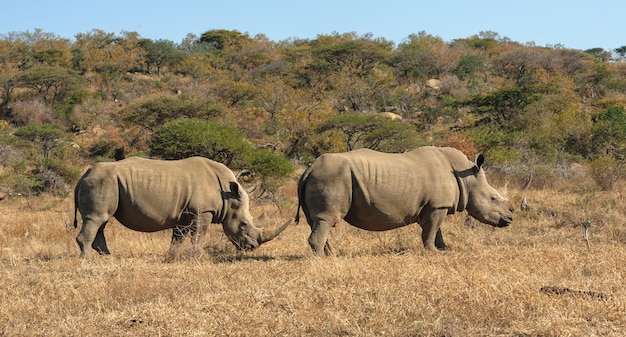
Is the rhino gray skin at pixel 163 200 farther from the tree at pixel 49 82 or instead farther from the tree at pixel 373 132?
the tree at pixel 49 82

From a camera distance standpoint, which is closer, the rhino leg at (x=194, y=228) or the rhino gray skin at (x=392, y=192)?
the rhino gray skin at (x=392, y=192)

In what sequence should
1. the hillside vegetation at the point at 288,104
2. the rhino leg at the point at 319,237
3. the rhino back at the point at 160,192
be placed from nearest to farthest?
the rhino leg at the point at 319,237, the rhino back at the point at 160,192, the hillside vegetation at the point at 288,104

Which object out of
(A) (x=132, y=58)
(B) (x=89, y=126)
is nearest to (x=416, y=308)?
(B) (x=89, y=126)

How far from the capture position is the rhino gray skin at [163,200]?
9.13m

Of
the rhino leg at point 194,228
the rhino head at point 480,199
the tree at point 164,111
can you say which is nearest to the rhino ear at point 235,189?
the rhino leg at point 194,228

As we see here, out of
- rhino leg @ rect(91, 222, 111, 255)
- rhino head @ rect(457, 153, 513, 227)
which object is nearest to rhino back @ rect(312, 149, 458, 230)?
rhino head @ rect(457, 153, 513, 227)

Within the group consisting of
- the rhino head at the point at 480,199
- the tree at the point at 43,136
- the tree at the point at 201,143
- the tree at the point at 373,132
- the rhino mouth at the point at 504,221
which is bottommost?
the tree at the point at 43,136

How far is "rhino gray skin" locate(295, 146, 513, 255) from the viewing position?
28.7 feet

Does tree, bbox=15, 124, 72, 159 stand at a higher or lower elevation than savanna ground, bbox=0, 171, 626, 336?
lower

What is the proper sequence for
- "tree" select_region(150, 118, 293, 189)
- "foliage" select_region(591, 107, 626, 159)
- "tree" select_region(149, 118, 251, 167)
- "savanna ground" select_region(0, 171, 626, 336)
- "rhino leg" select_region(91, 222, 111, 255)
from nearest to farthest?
"savanna ground" select_region(0, 171, 626, 336)
"rhino leg" select_region(91, 222, 111, 255)
"tree" select_region(150, 118, 293, 189)
"tree" select_region(149, 118, 251, 167)
"foliage" select_region(591, 107, 626, 159)

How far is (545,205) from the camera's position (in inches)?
526

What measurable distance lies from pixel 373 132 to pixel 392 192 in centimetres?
1574

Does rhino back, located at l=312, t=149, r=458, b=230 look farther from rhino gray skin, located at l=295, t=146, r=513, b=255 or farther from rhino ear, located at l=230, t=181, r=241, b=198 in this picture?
rhino ear, located at l=230, t=181, r=241, b=198

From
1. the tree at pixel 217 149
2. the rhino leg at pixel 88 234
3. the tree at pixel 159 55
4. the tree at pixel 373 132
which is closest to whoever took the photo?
the rhino leg at pixel 88 234
